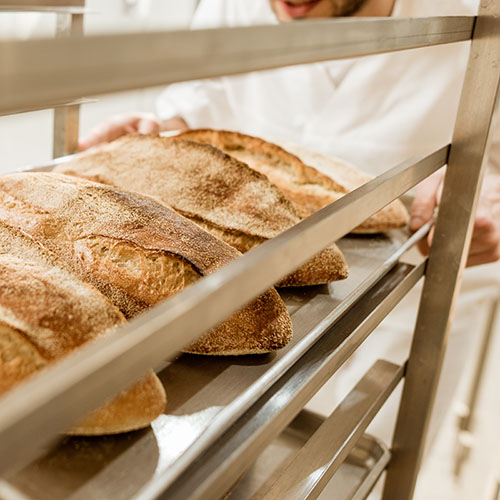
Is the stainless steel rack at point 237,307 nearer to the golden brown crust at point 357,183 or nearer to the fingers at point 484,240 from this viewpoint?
the golden brown crust at point 357,183

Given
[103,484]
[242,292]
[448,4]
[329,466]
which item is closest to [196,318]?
[242,292]

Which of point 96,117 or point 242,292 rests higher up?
point 242,292

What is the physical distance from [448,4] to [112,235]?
1236mm

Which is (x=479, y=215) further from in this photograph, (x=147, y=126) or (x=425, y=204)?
(x=147, y=126)

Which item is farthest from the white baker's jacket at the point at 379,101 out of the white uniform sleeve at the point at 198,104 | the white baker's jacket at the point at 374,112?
the white uniform sleeve at the point at 198,104

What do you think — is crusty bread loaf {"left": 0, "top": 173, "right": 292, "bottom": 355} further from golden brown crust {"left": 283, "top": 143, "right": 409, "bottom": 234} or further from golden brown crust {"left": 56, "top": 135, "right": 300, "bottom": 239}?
golden brown crust {"left": 283, "top": 143, "right": 409, "bottom": 234}

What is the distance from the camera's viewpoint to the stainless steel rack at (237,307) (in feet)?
0.90

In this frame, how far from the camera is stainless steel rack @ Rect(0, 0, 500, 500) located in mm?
274

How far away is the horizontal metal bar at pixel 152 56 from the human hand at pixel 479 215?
0.62 m

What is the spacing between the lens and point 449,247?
0.97m

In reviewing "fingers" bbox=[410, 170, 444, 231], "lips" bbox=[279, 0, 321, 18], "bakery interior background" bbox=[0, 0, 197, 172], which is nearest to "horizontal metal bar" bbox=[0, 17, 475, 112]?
"fingers" bbox=[410, 170, 444, 231]

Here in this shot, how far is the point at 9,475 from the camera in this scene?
0.45 m

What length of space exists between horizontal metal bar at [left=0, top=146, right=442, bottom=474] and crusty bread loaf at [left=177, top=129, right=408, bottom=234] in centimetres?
50

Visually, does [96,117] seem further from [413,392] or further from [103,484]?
→ [103,484]
